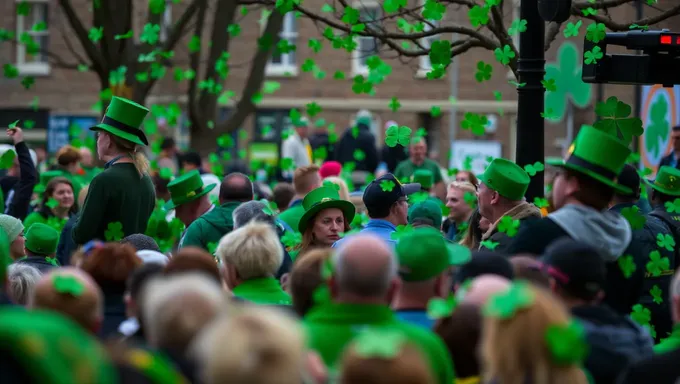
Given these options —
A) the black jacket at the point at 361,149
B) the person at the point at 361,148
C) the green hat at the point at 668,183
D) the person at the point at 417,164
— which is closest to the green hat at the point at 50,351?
the green hat at the point at 668,183

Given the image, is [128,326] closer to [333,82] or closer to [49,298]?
[49,298]

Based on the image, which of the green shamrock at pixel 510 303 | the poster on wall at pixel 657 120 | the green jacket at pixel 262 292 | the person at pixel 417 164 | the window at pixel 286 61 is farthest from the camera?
the window at pixel 286 61

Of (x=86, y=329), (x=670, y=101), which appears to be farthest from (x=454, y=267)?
(x=670, y=101)

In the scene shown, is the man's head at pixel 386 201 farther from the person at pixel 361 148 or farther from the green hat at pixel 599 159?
the person at pixel 361 148

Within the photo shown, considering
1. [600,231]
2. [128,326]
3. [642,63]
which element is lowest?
[128,326]

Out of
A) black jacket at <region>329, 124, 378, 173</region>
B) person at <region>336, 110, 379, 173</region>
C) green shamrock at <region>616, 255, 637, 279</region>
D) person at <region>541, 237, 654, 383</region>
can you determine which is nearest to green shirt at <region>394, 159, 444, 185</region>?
person at <region>336, 110, 379, 173</region>

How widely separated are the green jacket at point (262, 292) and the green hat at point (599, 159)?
1.45m

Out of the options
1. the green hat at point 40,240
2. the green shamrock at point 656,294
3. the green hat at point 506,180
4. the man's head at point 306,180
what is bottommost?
the green shamrock at point 656,294

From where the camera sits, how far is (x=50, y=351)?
11.0ft

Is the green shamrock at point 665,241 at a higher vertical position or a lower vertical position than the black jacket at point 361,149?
lower

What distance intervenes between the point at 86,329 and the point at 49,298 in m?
0.18

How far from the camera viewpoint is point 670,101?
15766 millimetres

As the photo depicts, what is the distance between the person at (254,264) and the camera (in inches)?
236

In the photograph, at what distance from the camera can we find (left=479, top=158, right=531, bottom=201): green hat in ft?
24.7
